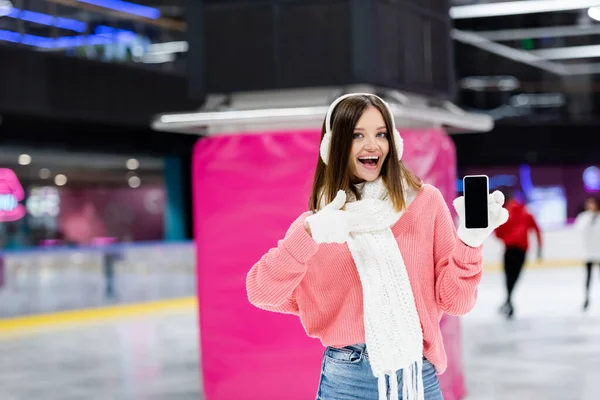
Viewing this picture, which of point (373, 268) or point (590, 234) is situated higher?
point (373, 268)

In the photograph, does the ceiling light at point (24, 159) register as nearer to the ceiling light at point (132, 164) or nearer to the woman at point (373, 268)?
the ceiling light at point (132, 164)

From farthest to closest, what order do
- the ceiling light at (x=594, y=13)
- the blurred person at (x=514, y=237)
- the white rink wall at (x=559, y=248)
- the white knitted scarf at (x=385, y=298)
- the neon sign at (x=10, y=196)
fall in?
the white rink wall at (x=559, y=248)
the neon sign at (x=10, y=196)
the ceiling light at (x=594, y=13)
the blurred person at (x=514, y=237)
the white knitted scarf at (x=385, y=298)

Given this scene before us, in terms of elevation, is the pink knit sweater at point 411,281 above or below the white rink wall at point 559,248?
above

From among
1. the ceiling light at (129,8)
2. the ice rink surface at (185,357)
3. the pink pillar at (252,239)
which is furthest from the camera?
the ceiling light at (129,8)

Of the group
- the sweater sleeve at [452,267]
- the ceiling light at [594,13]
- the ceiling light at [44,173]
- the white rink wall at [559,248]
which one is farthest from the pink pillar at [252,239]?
the white rink wall at [559,248]

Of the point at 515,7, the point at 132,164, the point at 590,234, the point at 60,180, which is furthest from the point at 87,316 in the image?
the point at 515,7

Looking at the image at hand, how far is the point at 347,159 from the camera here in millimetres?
2229

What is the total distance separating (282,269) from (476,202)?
1.47ft

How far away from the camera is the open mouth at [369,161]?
2.22 m

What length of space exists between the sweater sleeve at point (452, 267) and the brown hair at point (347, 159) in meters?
0.12

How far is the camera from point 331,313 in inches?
90.3

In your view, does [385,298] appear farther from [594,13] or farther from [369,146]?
[594,13]

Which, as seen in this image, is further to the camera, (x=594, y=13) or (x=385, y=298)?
(x=594, y=13)

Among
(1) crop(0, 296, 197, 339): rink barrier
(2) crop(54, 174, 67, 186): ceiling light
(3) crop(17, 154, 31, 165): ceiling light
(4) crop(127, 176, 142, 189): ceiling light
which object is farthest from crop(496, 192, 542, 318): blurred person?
(4) crop(127, 176, 142, 189): ceiling light
